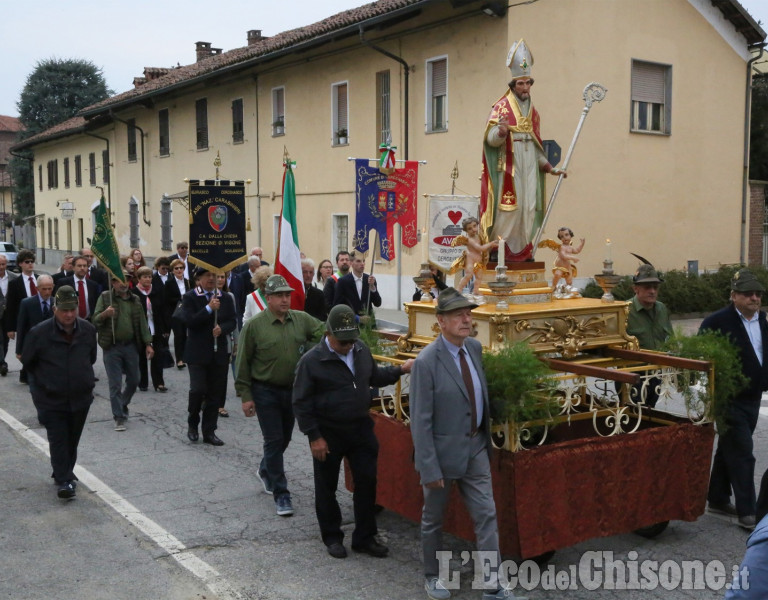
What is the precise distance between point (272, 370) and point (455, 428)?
2134 mm

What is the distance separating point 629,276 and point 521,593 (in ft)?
49.7

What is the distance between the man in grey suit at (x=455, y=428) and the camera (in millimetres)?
4984

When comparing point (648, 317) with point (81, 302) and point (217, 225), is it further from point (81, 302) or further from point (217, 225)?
point (81, 302)

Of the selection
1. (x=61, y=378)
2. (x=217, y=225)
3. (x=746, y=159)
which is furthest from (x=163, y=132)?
(x=61, y=378)

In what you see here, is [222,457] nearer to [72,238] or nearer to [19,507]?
[19,507]

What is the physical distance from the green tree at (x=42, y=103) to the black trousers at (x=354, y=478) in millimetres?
59120

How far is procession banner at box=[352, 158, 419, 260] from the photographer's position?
12891mm

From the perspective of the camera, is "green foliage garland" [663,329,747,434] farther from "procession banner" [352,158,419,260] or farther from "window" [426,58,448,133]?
"window" [426,58,448,133]

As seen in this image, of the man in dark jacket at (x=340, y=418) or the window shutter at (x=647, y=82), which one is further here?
the window shutter at (x=647, y=82)

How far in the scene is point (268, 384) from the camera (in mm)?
6762

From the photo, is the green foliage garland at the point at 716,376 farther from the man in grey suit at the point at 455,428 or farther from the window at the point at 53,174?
the window at the point at 53,174

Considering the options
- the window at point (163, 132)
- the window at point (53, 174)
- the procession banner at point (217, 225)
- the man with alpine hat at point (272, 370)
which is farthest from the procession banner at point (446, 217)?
the window at point (53, 174)

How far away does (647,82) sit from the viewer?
20.2 m

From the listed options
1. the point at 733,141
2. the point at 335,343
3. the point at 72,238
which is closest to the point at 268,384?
the point at 335,343
